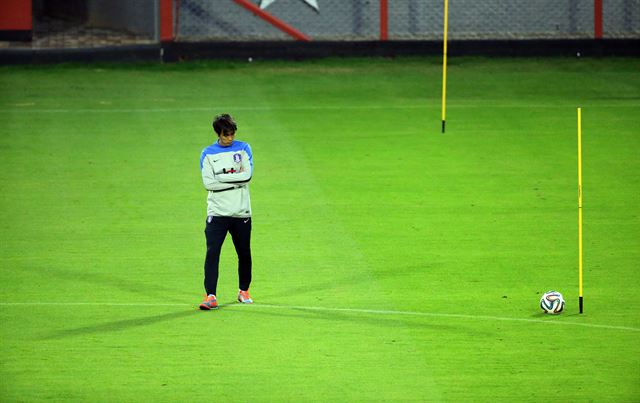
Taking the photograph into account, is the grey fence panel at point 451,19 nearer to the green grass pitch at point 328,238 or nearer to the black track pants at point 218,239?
the green grass pitch at point 328,238

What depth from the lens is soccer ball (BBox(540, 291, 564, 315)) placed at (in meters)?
12.5

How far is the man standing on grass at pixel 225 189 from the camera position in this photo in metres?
12.3

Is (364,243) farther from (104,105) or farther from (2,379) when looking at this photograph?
(104,105)

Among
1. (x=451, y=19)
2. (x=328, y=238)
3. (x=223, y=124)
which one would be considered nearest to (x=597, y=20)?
(x=451, y=19)

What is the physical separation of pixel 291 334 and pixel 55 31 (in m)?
21.6

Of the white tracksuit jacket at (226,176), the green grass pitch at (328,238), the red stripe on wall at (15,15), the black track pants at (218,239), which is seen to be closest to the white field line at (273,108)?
the green grass pitch at (328,238)

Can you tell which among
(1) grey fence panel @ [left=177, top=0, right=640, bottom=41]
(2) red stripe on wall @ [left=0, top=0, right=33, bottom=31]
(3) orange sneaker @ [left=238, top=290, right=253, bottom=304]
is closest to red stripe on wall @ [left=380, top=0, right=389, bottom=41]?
(1) grey fence panel @ [left=177, top=0, right=640, bottom=41]

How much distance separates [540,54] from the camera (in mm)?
31312

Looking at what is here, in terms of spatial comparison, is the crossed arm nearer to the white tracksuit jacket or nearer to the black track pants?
the white tracksuit jacket

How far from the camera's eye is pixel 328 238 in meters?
16.2

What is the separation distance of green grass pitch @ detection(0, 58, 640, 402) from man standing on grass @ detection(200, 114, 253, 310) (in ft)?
2.21

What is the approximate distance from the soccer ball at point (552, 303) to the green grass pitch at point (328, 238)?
4.3 inches

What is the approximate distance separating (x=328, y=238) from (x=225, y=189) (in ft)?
13.1

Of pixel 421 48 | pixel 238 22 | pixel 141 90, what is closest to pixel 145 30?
pixel 238 22
